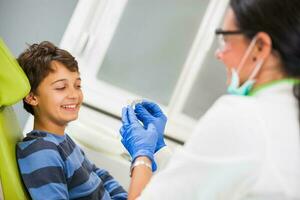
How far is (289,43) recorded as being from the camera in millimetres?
788

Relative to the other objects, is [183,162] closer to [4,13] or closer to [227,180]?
[227,180]

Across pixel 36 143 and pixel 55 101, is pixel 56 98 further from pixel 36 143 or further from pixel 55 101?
pixel 36 143

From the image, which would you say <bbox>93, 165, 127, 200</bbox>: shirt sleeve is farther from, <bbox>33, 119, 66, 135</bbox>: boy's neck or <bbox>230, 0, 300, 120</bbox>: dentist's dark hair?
<bbox>230, 0, 300, 120</bbox>: dentist's dark hair

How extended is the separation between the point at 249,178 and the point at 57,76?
0.92 m

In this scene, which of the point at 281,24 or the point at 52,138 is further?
the point at 52,138

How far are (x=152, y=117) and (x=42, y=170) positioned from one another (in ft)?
1.71

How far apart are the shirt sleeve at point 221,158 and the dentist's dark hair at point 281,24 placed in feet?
0.45

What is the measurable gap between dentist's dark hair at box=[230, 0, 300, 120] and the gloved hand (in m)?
0.78

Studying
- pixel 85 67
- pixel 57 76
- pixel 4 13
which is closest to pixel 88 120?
pixel 85 67

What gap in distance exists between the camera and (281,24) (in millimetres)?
788

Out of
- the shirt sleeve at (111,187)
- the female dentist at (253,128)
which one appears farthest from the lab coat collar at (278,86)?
the shirt sleeve at (111,187)

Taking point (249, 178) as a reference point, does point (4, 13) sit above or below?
below

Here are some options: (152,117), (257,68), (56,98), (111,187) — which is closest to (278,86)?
(257,68)

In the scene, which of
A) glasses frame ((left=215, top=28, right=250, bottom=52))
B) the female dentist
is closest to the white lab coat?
the female dentist
